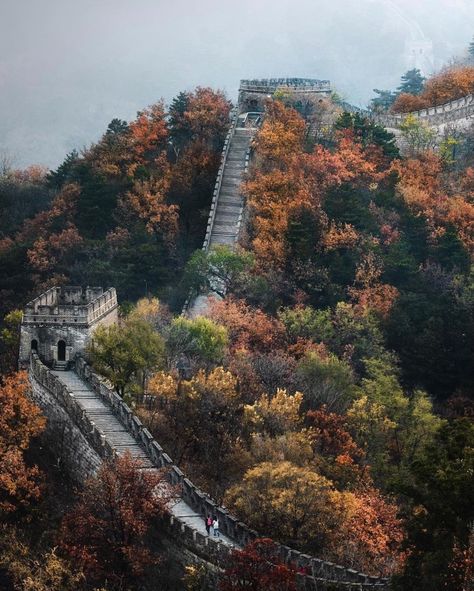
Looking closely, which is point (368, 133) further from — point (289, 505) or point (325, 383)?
point (289, 505)

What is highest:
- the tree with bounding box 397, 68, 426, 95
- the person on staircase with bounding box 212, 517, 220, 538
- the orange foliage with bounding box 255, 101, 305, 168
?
the tree with bounding box 397, 68, 426, 95

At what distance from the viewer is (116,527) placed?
2084 inches

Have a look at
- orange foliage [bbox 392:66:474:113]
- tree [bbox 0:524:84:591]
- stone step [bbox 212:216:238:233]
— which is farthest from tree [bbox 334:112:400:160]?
tree [bbox 0:524:84:591]

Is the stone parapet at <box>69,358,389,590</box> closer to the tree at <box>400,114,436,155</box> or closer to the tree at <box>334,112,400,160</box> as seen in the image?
the tree at <box>334,112,400,160</box>

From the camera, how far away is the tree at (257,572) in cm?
4784

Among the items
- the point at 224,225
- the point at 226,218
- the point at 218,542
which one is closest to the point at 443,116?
the point at 226,218

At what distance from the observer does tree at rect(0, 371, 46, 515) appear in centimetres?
5894

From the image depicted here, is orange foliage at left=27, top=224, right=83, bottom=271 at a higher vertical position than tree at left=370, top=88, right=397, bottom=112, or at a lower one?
lower

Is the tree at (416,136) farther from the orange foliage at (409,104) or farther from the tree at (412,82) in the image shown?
the tree at (412,82)

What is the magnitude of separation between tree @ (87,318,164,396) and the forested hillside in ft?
0.28

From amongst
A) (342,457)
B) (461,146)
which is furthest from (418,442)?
(461,146)

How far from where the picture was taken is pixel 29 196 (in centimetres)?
10175

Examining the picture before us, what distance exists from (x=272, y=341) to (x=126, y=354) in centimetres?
1170

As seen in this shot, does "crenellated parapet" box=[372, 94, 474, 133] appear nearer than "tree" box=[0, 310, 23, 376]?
No
